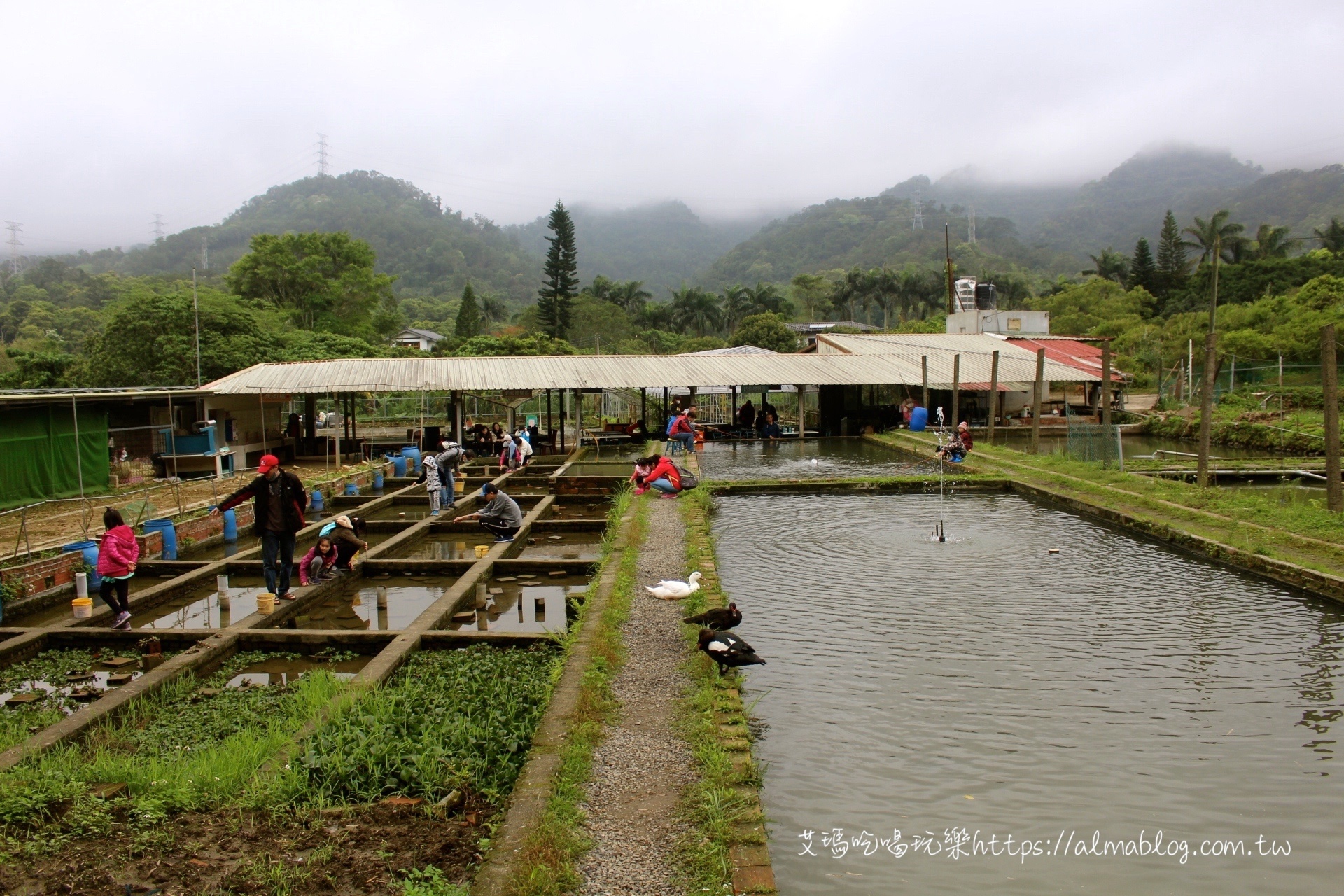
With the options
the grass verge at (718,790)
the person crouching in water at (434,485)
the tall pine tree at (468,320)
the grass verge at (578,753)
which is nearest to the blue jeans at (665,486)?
the person crouching in water at (434,485)

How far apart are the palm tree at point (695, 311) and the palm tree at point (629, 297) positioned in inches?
113

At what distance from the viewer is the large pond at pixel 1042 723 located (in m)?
4.76

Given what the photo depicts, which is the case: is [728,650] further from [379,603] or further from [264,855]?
[379,603]

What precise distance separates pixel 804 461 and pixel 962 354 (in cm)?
1356

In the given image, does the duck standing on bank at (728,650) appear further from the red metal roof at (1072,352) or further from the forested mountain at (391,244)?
the forested mountain at (391,244)

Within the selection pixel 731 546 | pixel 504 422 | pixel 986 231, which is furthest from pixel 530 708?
pixel 986 231

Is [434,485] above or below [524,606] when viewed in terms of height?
above

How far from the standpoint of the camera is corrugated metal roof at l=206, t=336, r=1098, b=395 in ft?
76.8

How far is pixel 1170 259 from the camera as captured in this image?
60.2 meters

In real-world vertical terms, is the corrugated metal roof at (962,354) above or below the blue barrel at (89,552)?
above

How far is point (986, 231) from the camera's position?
113m

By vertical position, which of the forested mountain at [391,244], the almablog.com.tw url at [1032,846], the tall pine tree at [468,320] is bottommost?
the almablog.com.tw url at [1032,846]

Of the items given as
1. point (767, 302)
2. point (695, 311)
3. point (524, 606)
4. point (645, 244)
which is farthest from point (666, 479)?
point (645, 244)

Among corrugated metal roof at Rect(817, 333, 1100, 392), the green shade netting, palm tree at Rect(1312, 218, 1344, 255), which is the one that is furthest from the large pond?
palm tree at Rect(1312, 218, 1344, 255)
